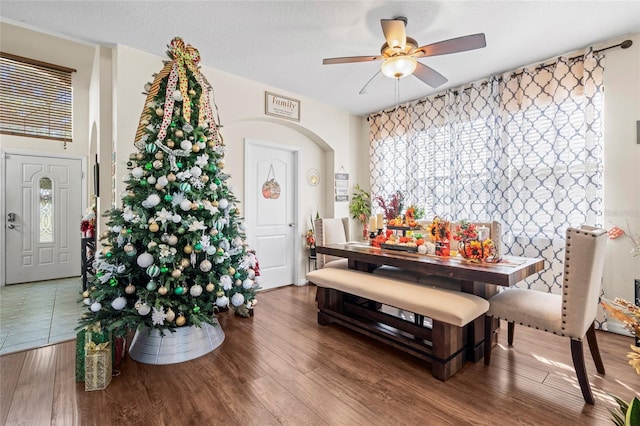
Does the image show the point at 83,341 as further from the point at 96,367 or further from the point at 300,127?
the point at 300,127

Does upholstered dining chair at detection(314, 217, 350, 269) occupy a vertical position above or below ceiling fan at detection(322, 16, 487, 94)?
below

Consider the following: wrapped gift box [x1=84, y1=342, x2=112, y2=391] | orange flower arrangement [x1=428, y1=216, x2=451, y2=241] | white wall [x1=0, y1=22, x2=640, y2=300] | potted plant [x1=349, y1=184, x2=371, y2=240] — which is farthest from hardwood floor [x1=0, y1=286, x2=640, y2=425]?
potted plant [x1=349, y1=184, x2=371, y2=240]

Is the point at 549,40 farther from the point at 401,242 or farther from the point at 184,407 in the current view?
the point at 184,407

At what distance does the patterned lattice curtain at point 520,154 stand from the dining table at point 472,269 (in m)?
1.09

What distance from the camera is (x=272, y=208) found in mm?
4305

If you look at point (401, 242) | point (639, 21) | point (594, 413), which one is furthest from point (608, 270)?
point (639, 21)

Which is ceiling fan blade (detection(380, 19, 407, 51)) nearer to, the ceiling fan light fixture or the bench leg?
the ceiling fan light fixture

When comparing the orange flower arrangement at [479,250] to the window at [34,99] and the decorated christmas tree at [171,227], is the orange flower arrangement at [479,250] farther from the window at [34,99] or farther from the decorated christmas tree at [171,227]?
the window at [34,99]

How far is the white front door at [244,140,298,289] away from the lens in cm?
408

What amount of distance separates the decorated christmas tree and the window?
3.51 meters

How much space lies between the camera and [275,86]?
156 inches

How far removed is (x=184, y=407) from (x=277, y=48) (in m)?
3.00

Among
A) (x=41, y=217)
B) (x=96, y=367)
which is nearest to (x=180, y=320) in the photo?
(x=96, y=367)

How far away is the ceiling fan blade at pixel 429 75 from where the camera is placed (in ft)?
8.33
